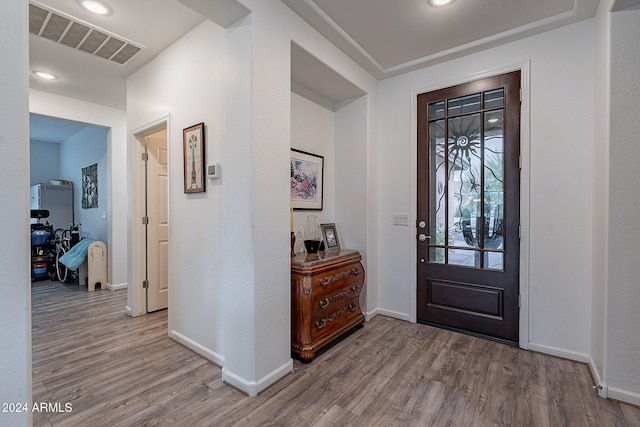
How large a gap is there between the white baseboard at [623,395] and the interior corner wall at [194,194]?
260 centimetres

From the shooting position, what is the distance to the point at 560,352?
2424mm

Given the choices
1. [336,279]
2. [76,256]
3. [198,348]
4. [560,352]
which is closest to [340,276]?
[336,279]

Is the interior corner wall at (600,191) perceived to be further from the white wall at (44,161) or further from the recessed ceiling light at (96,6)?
the white wall at (44,161)

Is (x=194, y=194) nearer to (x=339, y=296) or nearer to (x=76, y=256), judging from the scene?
(x=339, y=296)

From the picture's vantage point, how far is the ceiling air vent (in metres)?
2.38

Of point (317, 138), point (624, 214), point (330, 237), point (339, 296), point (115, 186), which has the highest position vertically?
point (317, 138)

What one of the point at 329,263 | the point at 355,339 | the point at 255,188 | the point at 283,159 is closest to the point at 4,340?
the point at 255,188

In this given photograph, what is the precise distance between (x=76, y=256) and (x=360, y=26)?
524 centimetres

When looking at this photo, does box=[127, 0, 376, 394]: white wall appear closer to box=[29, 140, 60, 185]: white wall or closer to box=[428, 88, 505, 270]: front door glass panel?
box=[428, 88, 505, 270]: front door glass panel

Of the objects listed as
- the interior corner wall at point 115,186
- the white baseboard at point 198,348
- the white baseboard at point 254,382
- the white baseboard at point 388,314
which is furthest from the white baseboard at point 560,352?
the interior corner wall at point 115,186

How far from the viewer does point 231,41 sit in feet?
6.73

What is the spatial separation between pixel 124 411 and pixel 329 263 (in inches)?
65.5

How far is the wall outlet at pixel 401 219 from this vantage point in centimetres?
321

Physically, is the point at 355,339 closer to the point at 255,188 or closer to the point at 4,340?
the point at 255,188
